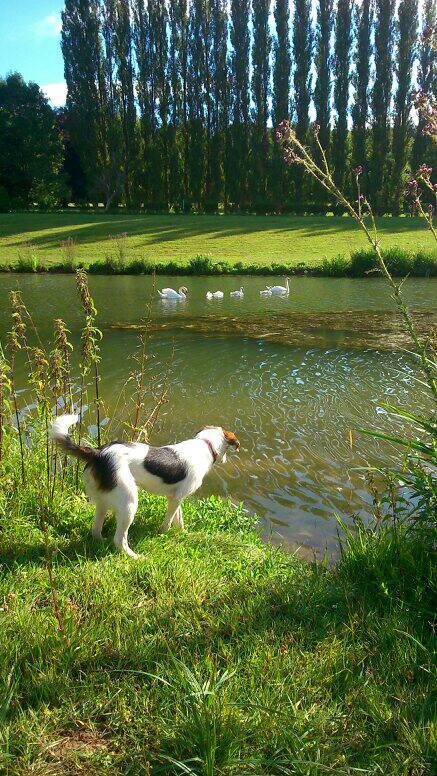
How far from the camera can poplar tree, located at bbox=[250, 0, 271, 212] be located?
45.9 m

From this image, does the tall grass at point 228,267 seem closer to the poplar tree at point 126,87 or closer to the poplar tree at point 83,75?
the poplar tree at point 126,87

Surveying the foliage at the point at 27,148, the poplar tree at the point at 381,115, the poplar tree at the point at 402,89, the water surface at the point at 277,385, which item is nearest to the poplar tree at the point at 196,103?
the foliage at the point at 27,148

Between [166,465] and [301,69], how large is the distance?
168 ft

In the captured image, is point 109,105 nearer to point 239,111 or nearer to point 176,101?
point 176,101

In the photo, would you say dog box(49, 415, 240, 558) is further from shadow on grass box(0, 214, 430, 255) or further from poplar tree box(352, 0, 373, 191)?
poplar tree box(352, 0, 373, 191)

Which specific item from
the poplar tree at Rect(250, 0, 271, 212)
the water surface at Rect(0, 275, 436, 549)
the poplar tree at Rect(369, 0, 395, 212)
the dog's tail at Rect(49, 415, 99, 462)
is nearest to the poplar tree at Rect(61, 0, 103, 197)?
the poplar tree at Rect(250, 0, 271, 212)

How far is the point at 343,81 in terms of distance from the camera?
4541 cm

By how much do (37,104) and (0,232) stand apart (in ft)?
77.6

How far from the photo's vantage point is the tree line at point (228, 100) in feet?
147

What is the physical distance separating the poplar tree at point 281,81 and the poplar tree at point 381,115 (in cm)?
745

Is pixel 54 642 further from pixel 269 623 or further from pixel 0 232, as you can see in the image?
pixel 0 232

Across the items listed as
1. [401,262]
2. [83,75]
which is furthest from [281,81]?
[401,262]

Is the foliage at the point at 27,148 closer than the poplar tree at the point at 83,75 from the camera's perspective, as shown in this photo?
No

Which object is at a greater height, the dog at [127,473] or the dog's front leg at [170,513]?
the dog at [127,473]
